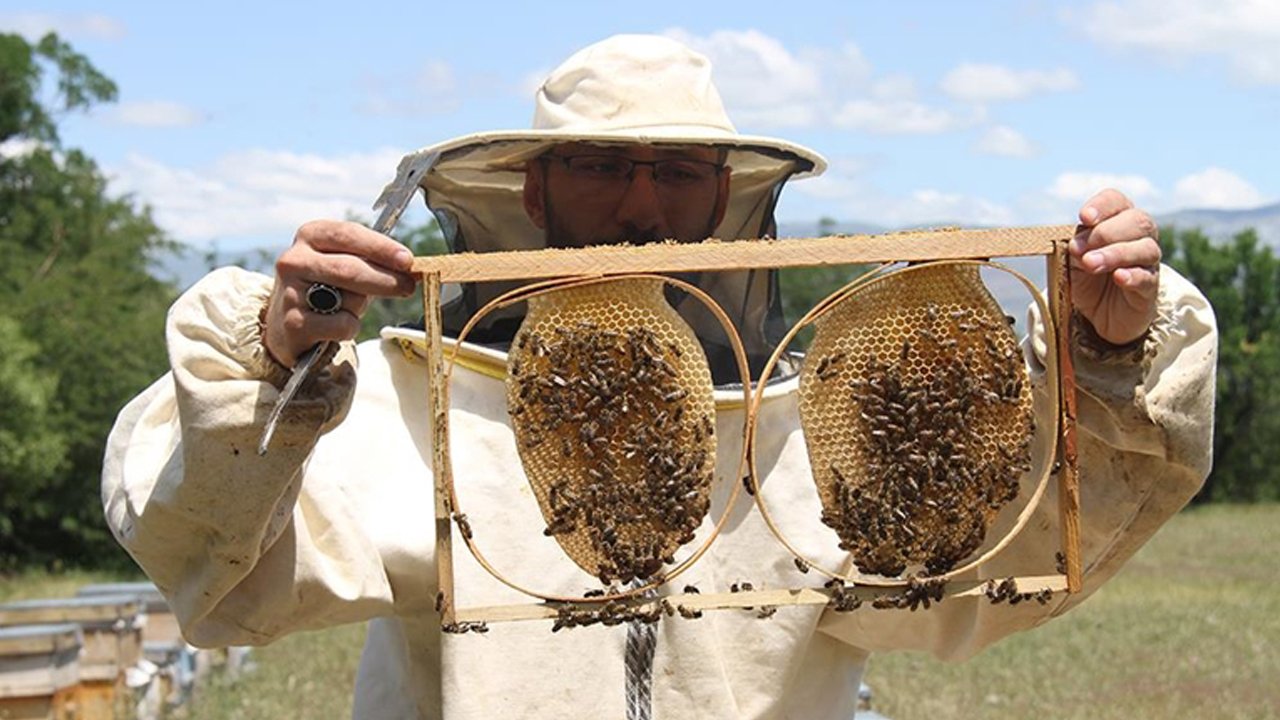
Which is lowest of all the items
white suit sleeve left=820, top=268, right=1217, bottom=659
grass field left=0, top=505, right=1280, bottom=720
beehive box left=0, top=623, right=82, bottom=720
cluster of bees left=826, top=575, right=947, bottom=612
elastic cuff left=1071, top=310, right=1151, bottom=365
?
grass field left=0, top=505, right=1280, bottom=720

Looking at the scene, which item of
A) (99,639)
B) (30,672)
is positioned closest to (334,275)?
(30,672)

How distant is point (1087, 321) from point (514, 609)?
119 cm

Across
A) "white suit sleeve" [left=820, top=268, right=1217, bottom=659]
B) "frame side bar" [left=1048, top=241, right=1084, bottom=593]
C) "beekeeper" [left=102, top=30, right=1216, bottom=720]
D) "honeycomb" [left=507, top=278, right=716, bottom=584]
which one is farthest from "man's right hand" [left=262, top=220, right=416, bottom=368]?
"white suit sleeve" [left=820, top=268, right=1217, bottom=659]

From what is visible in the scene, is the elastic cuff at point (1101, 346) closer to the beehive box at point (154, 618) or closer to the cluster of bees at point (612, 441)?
the cluster of bees at point (612, 441)

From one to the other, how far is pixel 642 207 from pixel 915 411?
1.05 m

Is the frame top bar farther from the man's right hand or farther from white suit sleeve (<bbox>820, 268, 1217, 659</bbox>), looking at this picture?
white suit sleeve (<bbox>820, 268, 1217, 659</bbox>)

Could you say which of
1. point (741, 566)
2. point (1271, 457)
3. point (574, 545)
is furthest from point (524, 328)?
point (1271, 457)

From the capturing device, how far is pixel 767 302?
4.16 m

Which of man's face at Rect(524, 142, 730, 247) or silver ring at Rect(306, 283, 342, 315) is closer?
silver ring at Rect(306, 283, 342, 315)

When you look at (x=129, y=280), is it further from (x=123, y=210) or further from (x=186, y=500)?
(x=186, y=500)

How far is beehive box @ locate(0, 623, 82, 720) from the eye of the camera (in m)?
9.32

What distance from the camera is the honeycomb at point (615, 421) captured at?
3.09 m

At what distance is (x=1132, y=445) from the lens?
3340 mm

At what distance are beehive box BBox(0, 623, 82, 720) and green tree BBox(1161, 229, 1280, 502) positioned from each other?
1506 inches
